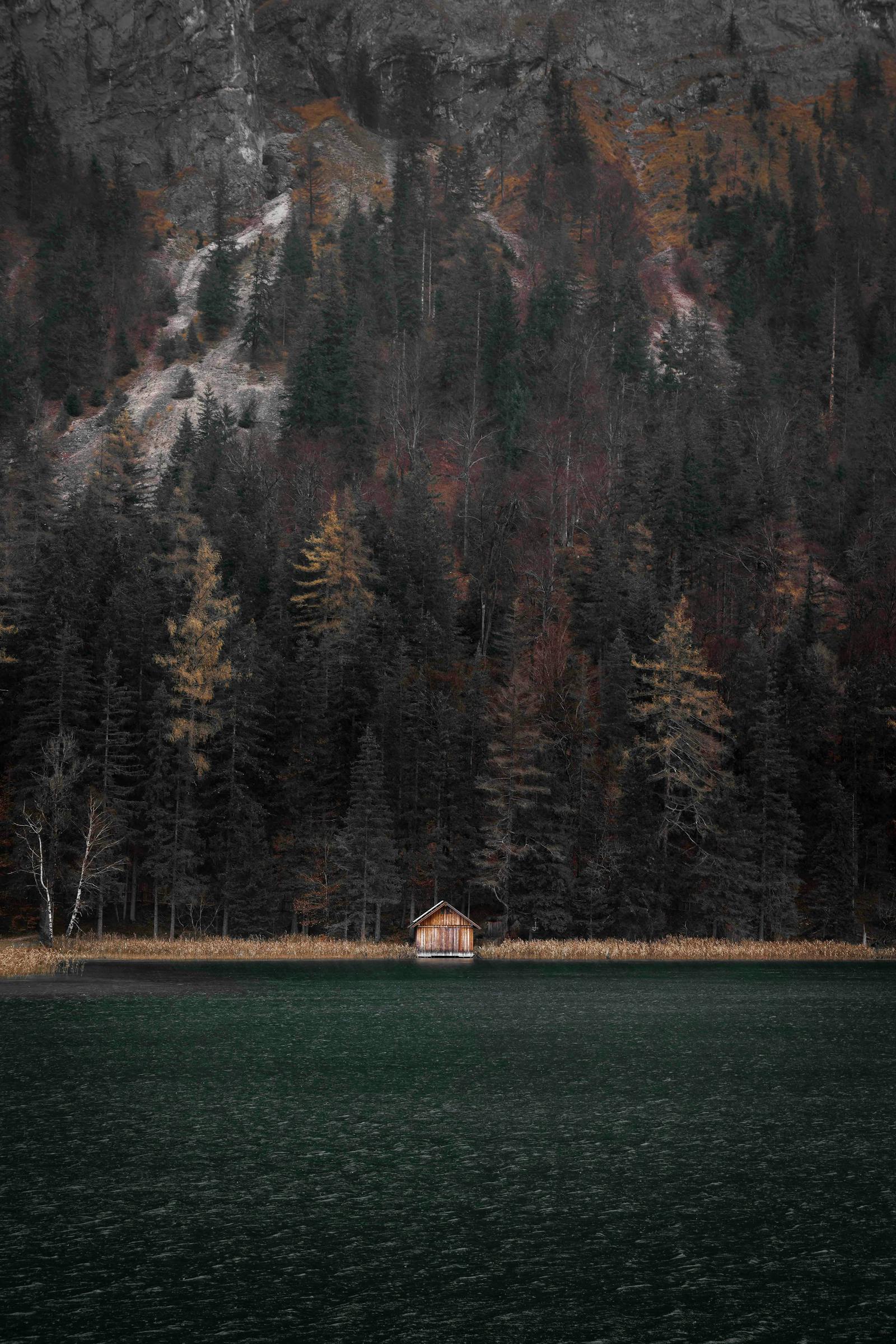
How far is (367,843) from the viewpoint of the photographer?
70.8 m

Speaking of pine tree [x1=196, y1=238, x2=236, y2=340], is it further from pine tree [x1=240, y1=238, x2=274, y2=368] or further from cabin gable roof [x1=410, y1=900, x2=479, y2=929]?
cabin gable roof [x1=410, y1=900, x2=479, y2=929]

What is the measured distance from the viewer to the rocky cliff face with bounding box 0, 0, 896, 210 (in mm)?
170250

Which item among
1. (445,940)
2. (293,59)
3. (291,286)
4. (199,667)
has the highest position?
(293,59)

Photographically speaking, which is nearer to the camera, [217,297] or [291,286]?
[291,286]

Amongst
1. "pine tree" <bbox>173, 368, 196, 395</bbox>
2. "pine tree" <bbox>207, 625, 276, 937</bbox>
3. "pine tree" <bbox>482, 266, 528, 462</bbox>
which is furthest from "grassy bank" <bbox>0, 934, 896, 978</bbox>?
"pine tree" <bbox>173, 368, 196, 395</bbox>

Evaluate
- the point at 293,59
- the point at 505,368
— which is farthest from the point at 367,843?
the point at 293,59

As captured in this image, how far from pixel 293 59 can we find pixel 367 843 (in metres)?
158

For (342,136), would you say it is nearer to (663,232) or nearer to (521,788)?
(663,232)

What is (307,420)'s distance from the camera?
11656 centimetres

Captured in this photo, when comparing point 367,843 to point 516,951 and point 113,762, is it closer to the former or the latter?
point 516,951

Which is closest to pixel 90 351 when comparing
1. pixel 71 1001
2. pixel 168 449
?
pixel 168 449

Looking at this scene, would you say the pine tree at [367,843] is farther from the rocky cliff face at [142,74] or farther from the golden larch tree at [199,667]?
the rocky cliff face at [142,74]

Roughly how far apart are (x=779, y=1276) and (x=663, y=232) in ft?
543

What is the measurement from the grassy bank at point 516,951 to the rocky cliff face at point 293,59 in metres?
122
